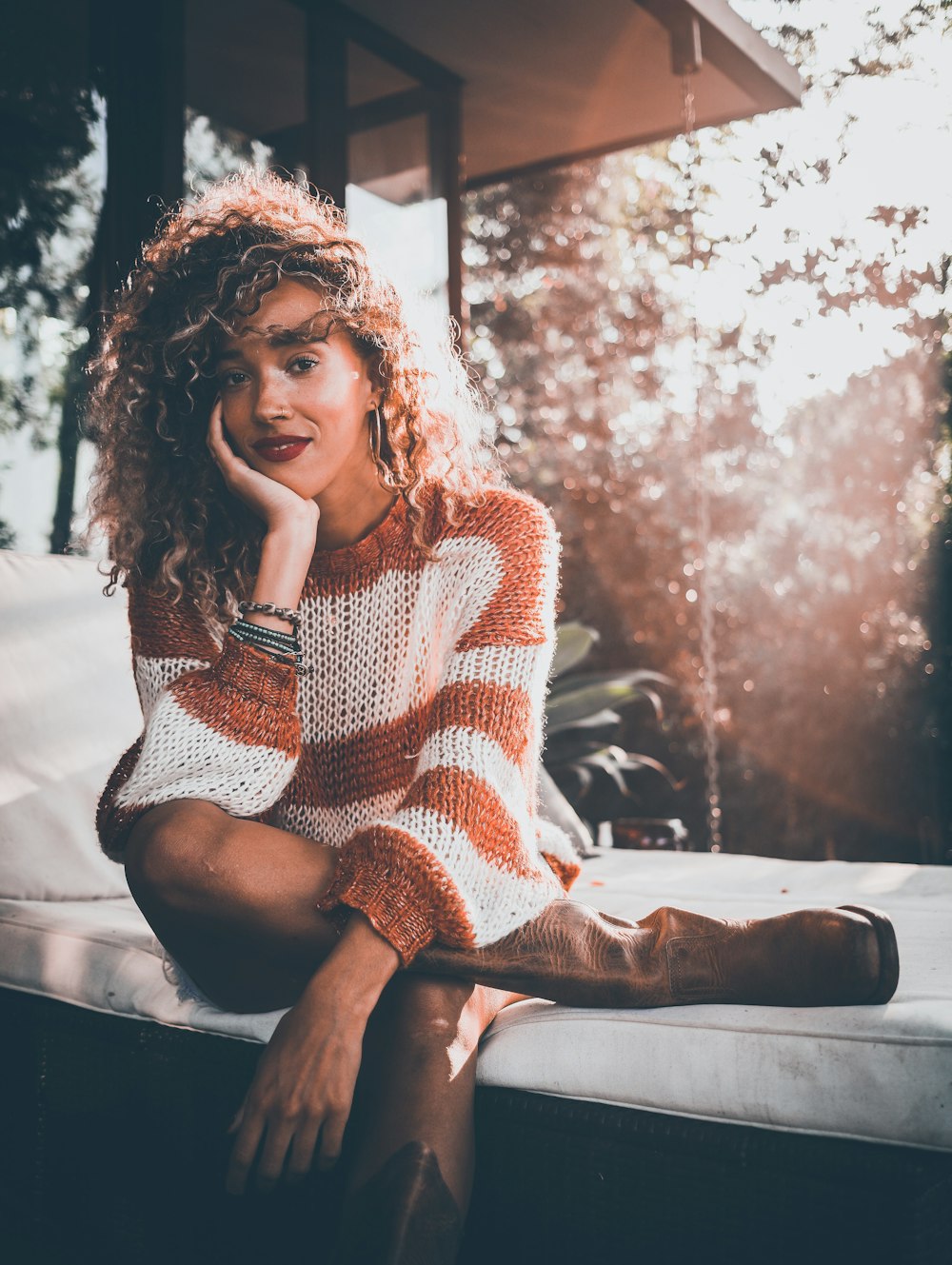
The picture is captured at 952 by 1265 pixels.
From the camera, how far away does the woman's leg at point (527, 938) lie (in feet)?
3.66

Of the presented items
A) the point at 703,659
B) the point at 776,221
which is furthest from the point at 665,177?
the point at 703,659

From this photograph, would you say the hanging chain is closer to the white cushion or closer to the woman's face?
the white cushion

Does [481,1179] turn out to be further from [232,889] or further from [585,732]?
[585,732]

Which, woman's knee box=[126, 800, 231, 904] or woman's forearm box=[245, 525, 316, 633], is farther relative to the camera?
woman's forearm box=[245, 525, 316, 633]

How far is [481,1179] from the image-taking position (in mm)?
1128

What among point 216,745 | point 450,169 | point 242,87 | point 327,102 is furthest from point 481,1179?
point 450,169

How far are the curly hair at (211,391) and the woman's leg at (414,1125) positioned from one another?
648 mm

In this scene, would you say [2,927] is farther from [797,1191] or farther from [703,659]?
[703,659]

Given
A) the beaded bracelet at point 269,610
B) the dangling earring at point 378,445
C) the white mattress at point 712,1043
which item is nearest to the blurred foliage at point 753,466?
the white mattress at point 712,1043

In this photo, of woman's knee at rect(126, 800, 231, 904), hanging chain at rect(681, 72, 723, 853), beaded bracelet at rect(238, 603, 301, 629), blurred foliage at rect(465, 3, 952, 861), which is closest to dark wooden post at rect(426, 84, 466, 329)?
hanging chain at rect(681, 72, 723, 853)

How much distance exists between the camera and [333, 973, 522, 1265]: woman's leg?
96 centimetres

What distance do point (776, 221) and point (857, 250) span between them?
0.38 meters

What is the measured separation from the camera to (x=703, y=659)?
520 cm

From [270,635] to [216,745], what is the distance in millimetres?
156
